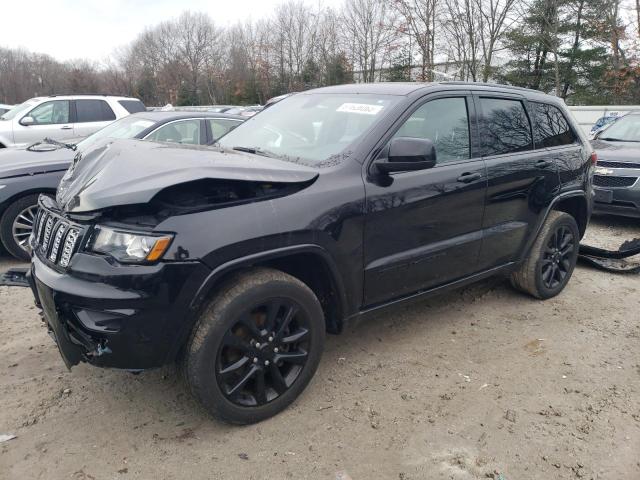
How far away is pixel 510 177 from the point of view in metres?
3.78

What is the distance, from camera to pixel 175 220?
7.58 ft

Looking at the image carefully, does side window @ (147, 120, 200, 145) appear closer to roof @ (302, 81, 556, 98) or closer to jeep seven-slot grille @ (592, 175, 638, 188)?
roof @ (302, 81, 556, 98)

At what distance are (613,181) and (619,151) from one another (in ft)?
1.91

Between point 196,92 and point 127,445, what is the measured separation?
46333 millimetres

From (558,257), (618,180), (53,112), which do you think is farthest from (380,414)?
(53,112)

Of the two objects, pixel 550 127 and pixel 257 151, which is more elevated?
pixel 550 127


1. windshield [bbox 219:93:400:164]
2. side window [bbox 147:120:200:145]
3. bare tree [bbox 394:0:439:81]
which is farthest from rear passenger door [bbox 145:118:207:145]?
bare tree [bbox 394:0:439:81]

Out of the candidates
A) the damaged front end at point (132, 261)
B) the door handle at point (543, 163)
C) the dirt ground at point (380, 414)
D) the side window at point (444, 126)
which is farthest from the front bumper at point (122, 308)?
the door handle at point (543, 163)

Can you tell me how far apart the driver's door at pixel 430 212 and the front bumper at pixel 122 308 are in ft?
3.72

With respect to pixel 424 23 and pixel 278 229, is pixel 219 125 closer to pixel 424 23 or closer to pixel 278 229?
pixel 278 229

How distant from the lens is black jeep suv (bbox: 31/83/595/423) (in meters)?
2.30

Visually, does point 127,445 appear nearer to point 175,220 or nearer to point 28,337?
point 175,220

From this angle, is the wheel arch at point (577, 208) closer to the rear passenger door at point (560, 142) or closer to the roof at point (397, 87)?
the rear passenger door at point (560, 142)

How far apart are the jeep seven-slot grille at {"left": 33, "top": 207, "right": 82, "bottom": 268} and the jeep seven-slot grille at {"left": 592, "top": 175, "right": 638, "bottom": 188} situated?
23.1ft
